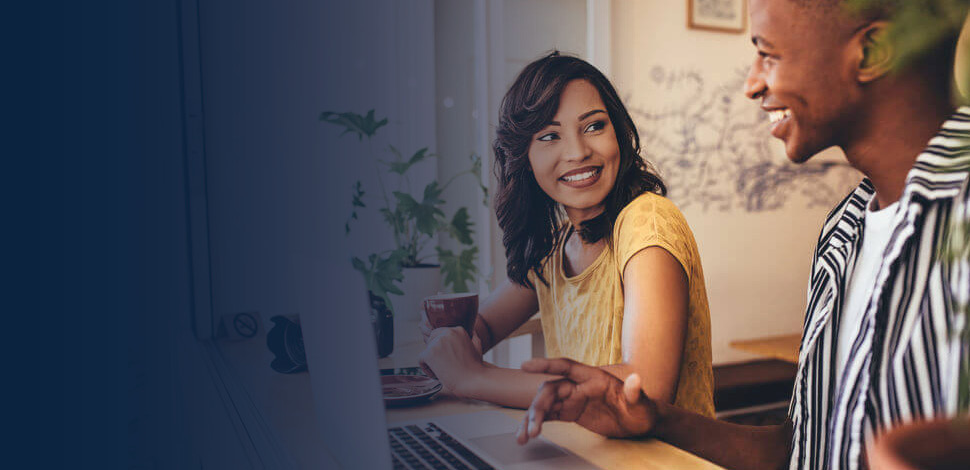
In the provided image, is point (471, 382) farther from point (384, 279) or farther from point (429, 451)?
point (384, 279)

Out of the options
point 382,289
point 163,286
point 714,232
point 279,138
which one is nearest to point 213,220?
point 163,286

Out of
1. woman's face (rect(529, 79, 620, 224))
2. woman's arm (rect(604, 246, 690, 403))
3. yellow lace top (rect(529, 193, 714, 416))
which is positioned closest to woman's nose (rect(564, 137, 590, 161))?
woman's face (rect(529, 79, 620, 224))

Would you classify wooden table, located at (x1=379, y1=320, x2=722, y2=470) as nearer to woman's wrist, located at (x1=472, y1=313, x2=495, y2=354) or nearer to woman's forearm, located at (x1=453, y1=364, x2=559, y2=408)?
woman's forearm, located at (x1=453, y1=364, x2=559, y2=408)

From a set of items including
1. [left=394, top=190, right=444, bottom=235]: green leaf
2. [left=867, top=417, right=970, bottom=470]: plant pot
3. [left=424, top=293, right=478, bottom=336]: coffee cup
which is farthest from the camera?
[left=394, top=190, right=444, bottom=235]: green leaf

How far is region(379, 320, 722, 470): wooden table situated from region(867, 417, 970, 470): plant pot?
1.39ft

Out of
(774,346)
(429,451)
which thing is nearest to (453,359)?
(429,451)

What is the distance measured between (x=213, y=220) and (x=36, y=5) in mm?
626

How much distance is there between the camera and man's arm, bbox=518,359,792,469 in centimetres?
68

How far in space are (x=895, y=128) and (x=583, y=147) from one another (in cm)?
61

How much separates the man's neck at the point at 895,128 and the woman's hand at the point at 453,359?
0.56m

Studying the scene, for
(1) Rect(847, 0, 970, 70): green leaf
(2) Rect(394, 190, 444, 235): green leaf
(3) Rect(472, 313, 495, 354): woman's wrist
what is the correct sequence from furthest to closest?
(2) Rect(394, 190, 444, 235): green leaf → (3) Rect(472, 313, 495, 354): woman's wrist → (1) Rect(847, 0, 970, 70): green leaf

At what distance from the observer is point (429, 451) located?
2.26ft

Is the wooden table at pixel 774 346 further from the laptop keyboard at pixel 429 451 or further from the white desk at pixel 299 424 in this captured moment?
the laptop keyboard at pixel 429 451

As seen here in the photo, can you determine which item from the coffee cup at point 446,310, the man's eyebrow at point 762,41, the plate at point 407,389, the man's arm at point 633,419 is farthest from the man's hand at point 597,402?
the man's eyebrow at point 762,41
